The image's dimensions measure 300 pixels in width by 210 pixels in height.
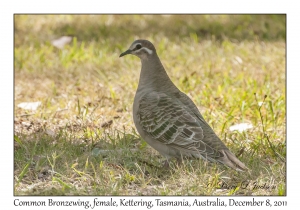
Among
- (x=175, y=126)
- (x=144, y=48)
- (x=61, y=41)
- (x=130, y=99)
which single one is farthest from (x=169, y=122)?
(x=61, y=41)

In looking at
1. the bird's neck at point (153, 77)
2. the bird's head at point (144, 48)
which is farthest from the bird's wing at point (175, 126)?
the bird's head at point (144, 48)

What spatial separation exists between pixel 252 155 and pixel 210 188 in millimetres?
850

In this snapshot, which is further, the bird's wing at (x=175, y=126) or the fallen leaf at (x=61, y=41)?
the fallen leaf at (x=61, y=41)

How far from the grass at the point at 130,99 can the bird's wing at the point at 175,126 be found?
173mm

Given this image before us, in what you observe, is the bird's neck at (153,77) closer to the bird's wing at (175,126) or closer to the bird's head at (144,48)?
the bird's head at (144,48)

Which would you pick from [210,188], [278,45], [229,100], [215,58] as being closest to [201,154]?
[210,188]

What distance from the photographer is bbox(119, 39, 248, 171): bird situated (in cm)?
468

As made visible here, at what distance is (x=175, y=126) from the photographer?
487 centimetres

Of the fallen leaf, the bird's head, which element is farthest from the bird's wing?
the fallen leaf

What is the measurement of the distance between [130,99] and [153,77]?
1372 millimetres

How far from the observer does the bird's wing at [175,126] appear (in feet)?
15.4

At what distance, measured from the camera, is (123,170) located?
4.73 metres

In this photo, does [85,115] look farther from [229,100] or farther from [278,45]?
[278,45]

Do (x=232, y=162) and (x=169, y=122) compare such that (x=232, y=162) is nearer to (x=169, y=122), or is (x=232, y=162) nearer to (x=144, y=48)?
(x=169, y=122)
